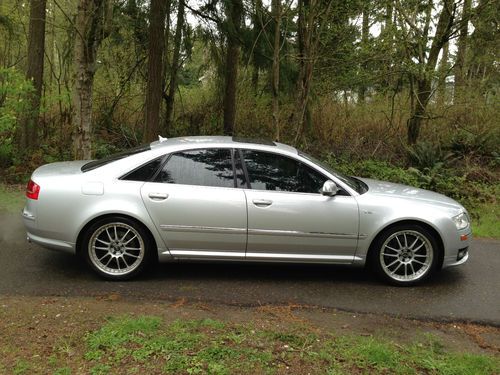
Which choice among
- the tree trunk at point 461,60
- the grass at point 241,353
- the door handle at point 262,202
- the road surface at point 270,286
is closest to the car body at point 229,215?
the door handle at point 262,202

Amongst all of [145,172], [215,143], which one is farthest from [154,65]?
[145,172]

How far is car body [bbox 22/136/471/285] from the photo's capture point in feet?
16.4

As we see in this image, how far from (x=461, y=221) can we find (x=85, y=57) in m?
6.42

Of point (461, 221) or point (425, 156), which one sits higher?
point (425, 156)

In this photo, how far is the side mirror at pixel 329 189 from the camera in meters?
5.07

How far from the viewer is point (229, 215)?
16.5 feet

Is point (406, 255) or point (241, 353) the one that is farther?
point (406, 255)

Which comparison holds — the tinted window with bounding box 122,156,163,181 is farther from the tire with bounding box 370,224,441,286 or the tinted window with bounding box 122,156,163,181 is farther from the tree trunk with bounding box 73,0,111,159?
the tree trunk with bounding box 73,0,111,159

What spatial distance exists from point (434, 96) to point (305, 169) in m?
9.25

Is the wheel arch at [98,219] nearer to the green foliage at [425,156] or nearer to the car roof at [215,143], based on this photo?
the car roof at [215,143]

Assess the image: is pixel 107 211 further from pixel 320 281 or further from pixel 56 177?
pixel 320 281

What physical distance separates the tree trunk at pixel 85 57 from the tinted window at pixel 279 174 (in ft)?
14.3

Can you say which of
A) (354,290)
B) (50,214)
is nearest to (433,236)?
(354,290)

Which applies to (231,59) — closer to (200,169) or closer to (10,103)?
(10,103)
